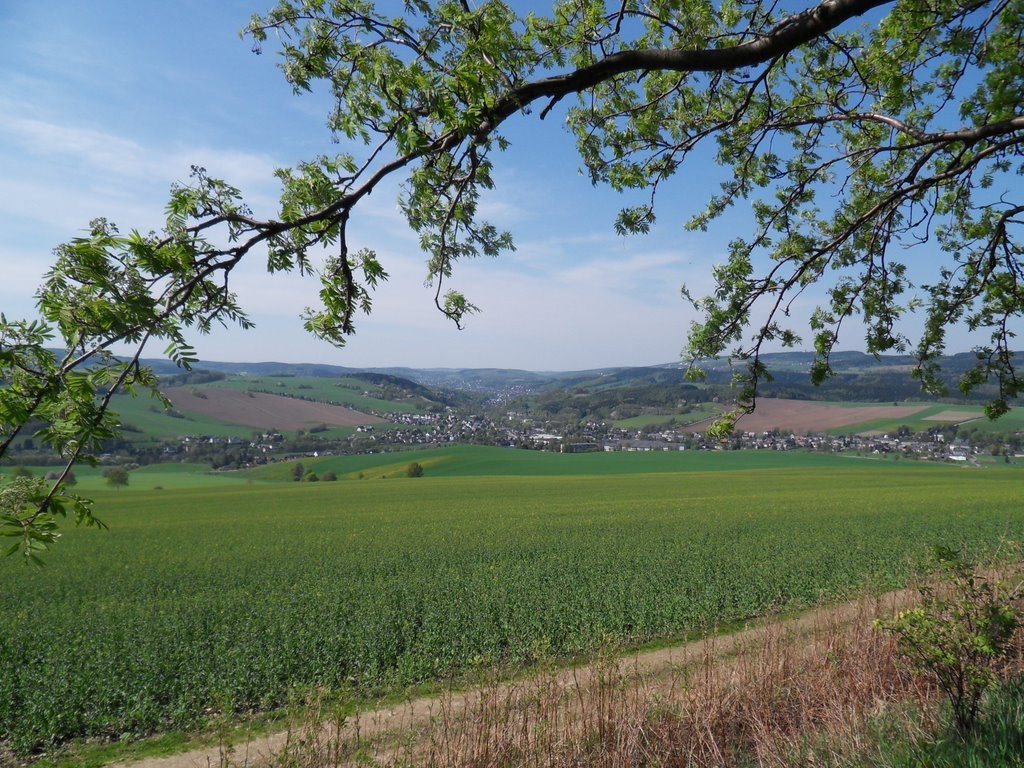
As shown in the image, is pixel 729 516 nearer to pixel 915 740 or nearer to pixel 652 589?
pixel 652 589

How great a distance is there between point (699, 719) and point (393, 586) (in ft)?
40.4

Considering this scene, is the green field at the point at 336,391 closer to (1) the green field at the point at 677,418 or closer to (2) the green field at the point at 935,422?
(1) the green field at the point at 677,418

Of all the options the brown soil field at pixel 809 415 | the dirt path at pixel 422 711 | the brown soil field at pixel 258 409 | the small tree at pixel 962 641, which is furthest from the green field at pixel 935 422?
the small tree at pixel 962 641

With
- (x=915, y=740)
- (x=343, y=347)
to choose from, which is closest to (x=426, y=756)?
(x=343, y=347)

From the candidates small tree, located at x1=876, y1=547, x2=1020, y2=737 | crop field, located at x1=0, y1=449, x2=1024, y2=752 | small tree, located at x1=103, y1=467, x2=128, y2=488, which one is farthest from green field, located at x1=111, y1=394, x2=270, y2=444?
small tree, located at x1=876, y1=547, x2=1020, y2=737

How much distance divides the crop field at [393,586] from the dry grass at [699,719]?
59 centimetres

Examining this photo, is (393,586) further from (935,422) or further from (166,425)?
(166,425)

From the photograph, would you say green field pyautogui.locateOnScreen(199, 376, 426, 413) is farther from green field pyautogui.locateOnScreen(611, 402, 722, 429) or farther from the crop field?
the crop field

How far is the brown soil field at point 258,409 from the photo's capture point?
4163 inches

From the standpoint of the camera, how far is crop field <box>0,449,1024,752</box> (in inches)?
374

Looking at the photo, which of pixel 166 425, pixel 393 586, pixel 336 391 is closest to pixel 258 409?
pixel 166 425

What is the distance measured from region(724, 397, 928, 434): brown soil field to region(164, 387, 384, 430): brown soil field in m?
83.6

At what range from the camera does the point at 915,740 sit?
13.0ft

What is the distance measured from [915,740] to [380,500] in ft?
145
